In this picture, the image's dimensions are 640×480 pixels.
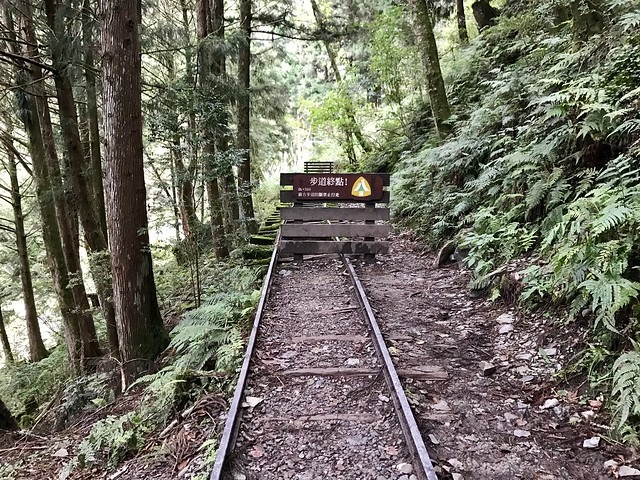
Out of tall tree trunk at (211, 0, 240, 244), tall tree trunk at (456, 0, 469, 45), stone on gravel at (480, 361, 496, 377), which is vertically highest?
tall tree trunk at (456, 0, 469, 45)

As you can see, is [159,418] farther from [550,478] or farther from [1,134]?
[1,134]

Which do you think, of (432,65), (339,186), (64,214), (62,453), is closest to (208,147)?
(339,186)

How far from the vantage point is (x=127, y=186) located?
635 cm

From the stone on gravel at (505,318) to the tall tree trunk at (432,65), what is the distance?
21.2 ft

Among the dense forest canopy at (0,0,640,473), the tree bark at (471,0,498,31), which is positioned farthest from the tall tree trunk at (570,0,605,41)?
the tree bark at (471,0,498,31)

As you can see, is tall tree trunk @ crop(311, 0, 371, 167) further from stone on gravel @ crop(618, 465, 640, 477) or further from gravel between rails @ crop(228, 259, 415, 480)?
stone on gravel @ crop(618, 465, 640, 477)

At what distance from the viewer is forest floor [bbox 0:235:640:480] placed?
319 centimetres

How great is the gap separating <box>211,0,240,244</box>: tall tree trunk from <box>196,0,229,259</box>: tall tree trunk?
15cm

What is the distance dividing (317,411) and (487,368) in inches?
71.0

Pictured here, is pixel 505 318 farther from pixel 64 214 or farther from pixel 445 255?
pixel 64 214

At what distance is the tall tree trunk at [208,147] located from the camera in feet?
27.5

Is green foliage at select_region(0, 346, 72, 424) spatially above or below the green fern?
below

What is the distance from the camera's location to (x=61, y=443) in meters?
5.34

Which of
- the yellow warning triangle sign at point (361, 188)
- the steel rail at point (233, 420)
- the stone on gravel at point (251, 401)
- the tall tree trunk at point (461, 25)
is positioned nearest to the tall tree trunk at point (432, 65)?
the yellow warning triangle sign at point (361, 188)
